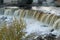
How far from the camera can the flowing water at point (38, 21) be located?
802 centimetres

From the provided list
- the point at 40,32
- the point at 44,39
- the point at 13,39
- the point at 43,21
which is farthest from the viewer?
the point at 43,21

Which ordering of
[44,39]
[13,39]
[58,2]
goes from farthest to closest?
1. [58,2]
2. [44,39]
3. [13,39]

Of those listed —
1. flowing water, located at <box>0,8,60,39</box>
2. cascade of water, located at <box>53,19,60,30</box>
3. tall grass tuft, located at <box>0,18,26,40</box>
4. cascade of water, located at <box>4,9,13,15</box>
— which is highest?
tall grass tuft, located at <box>0,18,26,40</box>

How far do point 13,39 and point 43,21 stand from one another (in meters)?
5.92

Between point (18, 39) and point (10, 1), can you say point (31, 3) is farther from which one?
point (18, 39)

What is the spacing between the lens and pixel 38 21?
9758mm

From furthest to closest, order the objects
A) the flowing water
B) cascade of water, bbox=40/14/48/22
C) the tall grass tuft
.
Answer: cascade of water, bbox=40/14/48/22 → the flowing water → the tall grass tuft

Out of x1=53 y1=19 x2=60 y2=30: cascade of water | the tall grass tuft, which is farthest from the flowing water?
the tall grass tuft

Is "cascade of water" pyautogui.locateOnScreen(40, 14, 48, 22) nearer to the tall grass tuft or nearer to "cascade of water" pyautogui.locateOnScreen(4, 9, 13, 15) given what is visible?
"cascade of water" pyautogui.locateOnScreen(4, 9, 13, 15)

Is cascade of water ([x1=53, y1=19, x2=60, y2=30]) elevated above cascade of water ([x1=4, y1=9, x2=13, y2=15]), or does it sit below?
above

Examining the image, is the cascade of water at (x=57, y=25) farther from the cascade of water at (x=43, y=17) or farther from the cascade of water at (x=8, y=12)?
the cascade of water at (x=8, y=12)

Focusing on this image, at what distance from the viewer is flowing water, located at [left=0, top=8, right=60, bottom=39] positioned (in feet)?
26.3

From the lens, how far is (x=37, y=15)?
33.4 ft

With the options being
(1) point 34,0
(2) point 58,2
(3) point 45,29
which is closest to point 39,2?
(1) point 34,0
